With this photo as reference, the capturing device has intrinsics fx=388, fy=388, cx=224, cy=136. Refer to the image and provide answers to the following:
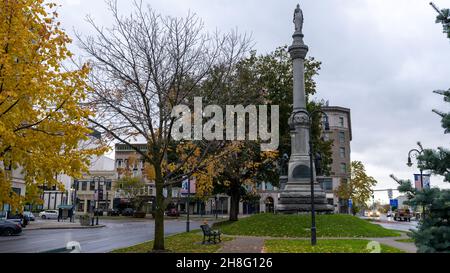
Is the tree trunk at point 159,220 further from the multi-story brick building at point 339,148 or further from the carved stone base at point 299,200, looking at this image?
the multi-story brick building at point 339,148

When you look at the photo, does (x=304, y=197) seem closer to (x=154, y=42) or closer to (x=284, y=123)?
(x=284, y=123)

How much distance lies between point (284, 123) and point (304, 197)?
40.8 ft

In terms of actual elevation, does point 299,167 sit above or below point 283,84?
below

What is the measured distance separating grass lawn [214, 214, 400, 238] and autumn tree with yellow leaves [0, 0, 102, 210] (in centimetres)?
1523

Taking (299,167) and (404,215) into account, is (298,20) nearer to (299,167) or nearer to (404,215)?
(299,167)

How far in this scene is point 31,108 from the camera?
970 cm

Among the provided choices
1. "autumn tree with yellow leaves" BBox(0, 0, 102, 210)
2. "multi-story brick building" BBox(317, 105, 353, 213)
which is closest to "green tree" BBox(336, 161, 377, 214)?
"multi-story brick building" BBox(317, 105, 353, 213)

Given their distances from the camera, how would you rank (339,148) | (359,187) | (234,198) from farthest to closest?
(339,148)
(359,187)
(234,198)

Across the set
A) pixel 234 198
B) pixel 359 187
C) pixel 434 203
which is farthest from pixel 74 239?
pixel 359 187

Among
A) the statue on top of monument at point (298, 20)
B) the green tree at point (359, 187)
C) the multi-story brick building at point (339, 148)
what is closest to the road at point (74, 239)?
the statue on top of monument at point (298, 20)

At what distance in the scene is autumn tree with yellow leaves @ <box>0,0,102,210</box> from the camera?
9.27 meters

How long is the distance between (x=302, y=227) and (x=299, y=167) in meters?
5.99

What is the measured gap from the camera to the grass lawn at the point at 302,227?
22406 mm
